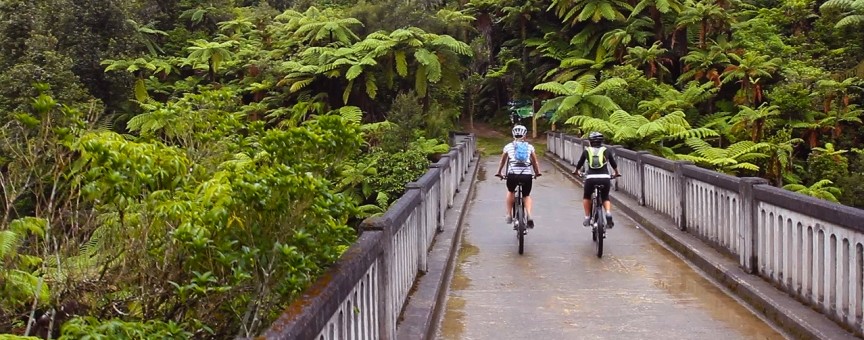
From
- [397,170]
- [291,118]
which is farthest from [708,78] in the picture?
[291,118]

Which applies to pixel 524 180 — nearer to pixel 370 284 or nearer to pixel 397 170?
pixel 370 284

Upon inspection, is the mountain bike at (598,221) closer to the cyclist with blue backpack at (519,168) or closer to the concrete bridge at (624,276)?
the concrete bridge at (624,276)

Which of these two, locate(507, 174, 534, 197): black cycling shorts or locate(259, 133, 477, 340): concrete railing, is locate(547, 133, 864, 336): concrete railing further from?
locate(259, 133, 477, 340): concrete railing

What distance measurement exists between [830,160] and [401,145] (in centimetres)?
1105

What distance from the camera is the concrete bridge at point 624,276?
4.90 meters

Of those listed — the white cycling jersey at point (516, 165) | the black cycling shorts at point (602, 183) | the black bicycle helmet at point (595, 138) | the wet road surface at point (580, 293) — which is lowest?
the wet road surface at point (580, 293)

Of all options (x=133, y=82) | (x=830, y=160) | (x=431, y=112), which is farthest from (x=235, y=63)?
(x=830, y=160)

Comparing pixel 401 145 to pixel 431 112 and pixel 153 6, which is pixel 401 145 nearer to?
pixel 431 112

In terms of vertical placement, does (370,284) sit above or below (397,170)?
above

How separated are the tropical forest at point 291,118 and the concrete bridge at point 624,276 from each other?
526 mm

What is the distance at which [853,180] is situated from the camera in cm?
1689

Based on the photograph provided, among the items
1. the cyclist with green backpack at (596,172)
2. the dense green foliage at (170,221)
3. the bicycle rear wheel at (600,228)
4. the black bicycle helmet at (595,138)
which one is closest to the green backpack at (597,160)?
the cyclist with green backpack at (596,172)

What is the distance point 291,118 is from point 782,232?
4.32 metres

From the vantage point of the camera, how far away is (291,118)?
18.7 feet
